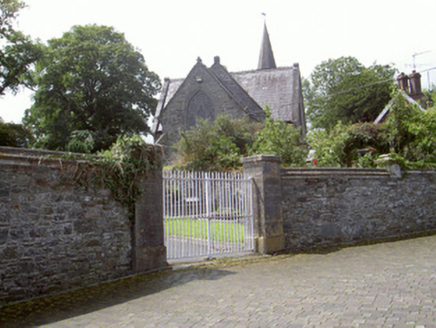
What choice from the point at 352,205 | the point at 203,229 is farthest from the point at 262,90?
the point at 203,229

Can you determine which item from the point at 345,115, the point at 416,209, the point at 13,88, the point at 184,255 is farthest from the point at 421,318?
the point at 345,115

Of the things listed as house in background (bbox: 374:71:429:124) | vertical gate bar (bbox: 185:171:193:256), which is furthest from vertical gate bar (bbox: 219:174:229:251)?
house in background (bbox: 374:71:429:124)

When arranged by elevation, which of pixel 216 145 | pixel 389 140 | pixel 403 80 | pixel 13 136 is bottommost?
pixel 389 140

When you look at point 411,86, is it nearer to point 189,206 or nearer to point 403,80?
point 403,80

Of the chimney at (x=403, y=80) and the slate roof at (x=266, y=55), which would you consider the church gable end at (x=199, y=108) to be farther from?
the chimney at (x=403, y=80)

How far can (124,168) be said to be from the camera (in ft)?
25.4

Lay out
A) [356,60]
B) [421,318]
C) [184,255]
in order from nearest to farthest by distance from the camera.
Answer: [421,318]
[184,255]
[356,60]

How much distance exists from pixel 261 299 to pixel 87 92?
113 feet

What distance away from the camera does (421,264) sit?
25.8 ft

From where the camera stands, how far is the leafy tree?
29969mm

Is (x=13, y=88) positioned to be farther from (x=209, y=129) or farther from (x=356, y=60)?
(x=356, y=60)

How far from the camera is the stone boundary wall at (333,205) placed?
10.1 metres

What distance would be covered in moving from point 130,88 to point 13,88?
943cm

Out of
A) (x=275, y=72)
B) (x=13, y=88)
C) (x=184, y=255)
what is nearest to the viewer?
(x=184, y=255)
